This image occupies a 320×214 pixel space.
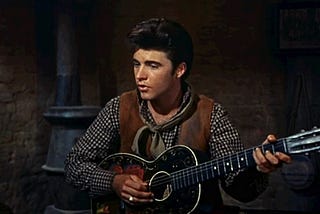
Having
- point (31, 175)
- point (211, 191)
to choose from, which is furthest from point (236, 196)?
point (31, 175)

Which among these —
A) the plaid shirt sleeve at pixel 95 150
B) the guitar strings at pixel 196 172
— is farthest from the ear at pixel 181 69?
the guitar strings at pixel 196 172

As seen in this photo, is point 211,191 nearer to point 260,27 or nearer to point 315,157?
point 315,157

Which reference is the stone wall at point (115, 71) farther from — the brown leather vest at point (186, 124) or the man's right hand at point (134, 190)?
the man's right hand at point (134, 190)

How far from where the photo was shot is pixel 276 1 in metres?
5.32

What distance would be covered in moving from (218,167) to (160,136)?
36 centimetres

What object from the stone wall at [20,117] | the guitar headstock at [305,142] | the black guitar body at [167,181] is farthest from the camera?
the stone wall at [20,117]

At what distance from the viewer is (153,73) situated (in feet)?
8.59

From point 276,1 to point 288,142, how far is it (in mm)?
3351

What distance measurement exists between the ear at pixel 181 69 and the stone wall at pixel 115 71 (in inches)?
96.8

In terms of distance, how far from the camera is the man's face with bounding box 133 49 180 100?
2617 mm

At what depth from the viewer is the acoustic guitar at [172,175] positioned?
2457mm

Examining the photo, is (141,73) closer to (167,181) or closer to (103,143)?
(103,143)

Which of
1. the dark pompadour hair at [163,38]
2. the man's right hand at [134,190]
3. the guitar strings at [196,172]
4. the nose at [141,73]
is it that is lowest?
the man's right hand at [134,190]

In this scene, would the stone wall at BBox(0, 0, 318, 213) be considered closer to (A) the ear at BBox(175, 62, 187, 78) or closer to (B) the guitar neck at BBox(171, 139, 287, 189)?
(A) the ear at BBox(175, 62, 187, 78)
